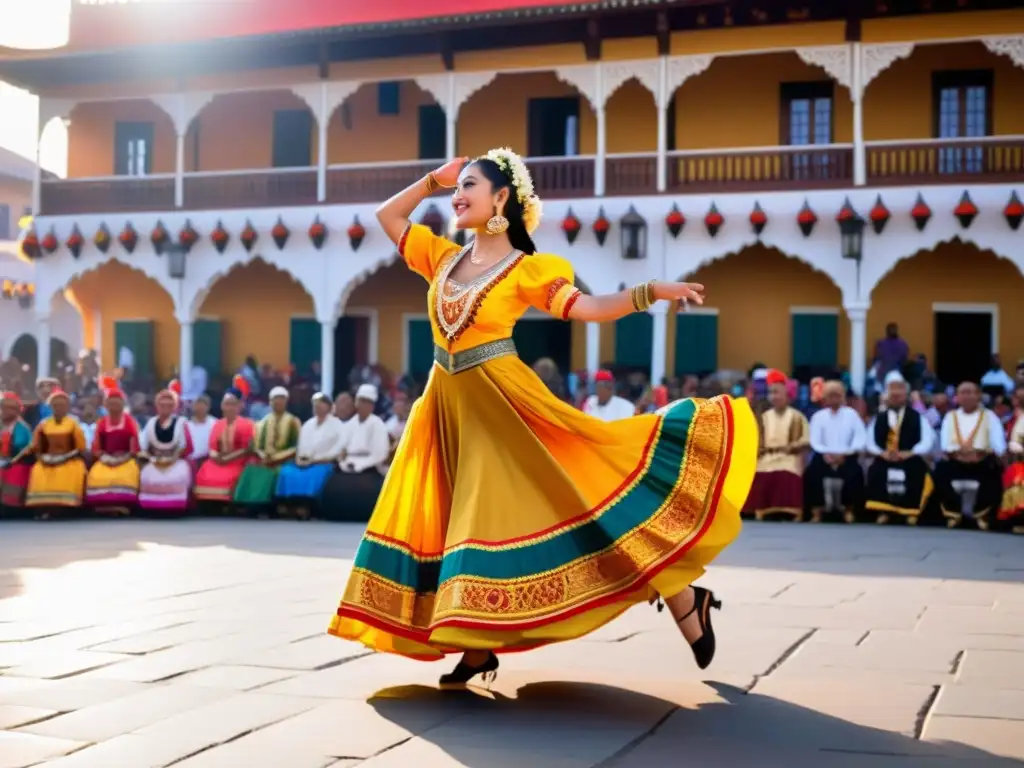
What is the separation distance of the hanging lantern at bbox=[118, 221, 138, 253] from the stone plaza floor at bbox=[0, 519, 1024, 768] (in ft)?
51.7

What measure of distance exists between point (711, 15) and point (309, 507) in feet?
33.1

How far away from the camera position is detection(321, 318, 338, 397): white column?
22.2 meters

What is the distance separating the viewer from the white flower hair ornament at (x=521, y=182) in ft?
16.1

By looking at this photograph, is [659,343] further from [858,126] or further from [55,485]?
[55,485]

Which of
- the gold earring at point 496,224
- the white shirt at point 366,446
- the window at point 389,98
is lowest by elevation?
the white shirt at point 366,446

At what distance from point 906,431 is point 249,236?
483 inches

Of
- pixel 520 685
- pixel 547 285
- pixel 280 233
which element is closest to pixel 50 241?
pixel 280 233

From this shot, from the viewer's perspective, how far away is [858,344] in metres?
19.3

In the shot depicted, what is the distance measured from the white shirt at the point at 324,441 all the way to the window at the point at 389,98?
34.3 ft

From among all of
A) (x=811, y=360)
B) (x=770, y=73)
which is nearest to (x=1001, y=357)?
(x=811, y=360)

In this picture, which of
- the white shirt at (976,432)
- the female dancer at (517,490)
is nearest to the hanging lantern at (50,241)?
the white shirt at (976,432)

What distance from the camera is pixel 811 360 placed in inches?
830

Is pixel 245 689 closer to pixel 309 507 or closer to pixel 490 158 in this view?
pixel 490 158

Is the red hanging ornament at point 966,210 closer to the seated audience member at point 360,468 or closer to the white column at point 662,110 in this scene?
the white column at point 662,110
